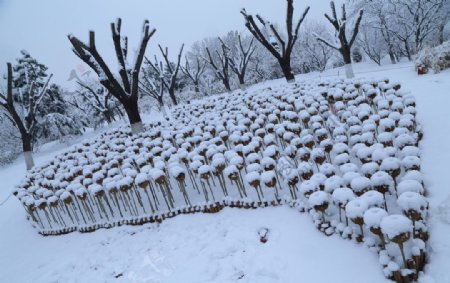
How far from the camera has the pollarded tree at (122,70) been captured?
15039mm

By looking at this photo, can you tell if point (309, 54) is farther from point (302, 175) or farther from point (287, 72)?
point (302, 175)

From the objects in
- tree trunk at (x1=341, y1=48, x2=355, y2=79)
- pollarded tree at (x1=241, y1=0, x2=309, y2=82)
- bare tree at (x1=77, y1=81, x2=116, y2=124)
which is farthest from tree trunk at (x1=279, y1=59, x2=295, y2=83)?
bare tree at (x1=77, y1=81, x2=116, y2=124)

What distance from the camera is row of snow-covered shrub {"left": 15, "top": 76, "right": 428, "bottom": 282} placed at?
421cm

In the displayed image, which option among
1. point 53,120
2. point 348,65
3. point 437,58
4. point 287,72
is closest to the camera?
point 437,58

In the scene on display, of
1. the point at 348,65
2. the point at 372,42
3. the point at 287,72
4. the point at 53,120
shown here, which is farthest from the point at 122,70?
the point at 372,42

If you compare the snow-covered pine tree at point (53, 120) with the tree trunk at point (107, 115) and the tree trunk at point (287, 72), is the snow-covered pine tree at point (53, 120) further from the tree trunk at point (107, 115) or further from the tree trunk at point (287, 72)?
the tree trunk at point (287, 72)

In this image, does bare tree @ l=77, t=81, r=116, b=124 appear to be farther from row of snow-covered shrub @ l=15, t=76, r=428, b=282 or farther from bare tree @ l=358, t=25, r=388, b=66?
bare tree @ l=358, t=25, r=388, b=66

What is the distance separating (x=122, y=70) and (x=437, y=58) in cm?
1400

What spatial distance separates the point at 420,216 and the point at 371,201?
554 mm

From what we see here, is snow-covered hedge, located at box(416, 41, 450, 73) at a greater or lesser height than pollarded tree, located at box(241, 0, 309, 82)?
lesser

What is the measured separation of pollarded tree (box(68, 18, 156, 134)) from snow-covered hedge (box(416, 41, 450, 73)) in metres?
12.7

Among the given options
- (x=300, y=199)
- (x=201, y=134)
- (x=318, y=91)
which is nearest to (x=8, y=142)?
(x=201, y=134)

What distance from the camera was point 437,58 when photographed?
13547 millimetres

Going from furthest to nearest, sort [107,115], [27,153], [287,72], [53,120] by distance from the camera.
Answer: [53,120], [107,115], [287,72], [27,153]
